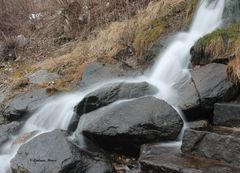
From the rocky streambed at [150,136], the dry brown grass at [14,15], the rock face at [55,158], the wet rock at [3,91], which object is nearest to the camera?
the rocky streambed at [150,136]

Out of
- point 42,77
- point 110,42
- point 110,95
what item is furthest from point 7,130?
point 110,42

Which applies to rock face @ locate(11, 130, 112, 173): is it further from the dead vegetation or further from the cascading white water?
the dead vegetation

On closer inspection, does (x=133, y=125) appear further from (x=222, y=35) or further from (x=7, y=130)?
(x=7, y=130)

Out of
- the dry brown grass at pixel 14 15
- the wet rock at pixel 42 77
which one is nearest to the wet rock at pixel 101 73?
the wet rock at pixel 42 77

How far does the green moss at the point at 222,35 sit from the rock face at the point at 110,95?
1015mm

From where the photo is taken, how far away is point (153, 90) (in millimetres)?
7445

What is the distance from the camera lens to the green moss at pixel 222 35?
733 centimetres

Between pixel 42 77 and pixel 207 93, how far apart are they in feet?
14.6

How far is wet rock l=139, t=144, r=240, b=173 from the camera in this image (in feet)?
17.2

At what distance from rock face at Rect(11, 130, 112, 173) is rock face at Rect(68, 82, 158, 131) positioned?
82 cm

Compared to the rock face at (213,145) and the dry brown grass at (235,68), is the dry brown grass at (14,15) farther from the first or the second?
the rock face at (213,145)

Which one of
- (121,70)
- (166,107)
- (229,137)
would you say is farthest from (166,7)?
(229,137)

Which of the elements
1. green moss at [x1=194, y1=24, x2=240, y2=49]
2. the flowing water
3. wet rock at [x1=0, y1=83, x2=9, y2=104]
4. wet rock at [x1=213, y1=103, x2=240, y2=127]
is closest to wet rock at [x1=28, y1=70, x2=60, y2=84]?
wet rock at [x1=0, y1=83, x2=9, y2=104]

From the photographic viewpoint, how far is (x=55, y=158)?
20.2 feet
